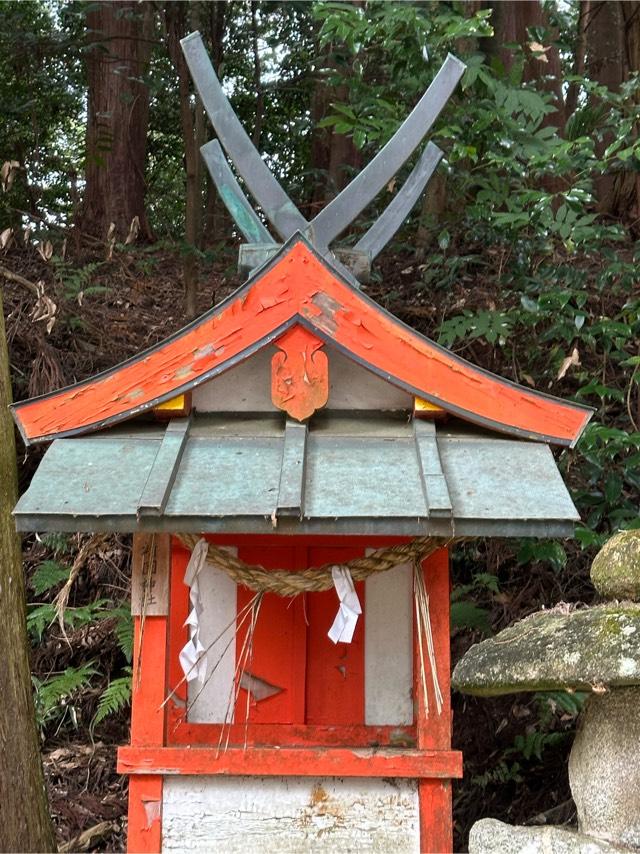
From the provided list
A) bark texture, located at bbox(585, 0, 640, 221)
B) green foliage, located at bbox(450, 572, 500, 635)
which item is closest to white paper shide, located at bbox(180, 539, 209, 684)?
green foliage, located at bbox(450, 572, 500, 635)

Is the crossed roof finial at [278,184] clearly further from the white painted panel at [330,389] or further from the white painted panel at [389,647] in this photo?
the white painted panel at [389,647]

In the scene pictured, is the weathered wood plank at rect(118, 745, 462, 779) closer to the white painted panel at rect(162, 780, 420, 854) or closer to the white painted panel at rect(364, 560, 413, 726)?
the white painted panel at rect(162, 780, 420, 854)

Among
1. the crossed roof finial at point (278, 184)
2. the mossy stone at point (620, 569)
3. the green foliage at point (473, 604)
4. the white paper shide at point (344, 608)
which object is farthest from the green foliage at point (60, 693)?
the mossy stone at point (620, 569)

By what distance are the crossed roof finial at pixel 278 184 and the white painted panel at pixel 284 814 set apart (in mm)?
2071

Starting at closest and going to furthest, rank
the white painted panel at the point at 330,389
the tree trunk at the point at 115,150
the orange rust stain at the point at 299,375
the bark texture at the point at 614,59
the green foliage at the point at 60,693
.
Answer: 1. the orange rust stain at the point at 299,375
2. the white painted panel at the point at 330,389
3. the green foliage at the point at 60,693
4. the bark texture at the point at 614,59
5. the tree trunk at the point at 115,150

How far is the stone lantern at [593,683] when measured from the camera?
2.58m

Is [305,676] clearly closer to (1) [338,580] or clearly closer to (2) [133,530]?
(1) [338,580]

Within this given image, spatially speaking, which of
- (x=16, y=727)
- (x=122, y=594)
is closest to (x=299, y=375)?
(x=16, y=727)

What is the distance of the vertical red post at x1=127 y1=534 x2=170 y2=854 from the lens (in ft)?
10.9

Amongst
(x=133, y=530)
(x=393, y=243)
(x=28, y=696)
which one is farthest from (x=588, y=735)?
(x=393, y=243)

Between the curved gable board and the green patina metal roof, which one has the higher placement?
the curved gable board

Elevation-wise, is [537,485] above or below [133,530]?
above

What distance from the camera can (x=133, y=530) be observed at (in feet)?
9.55

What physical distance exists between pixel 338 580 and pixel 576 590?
10.2 feet
